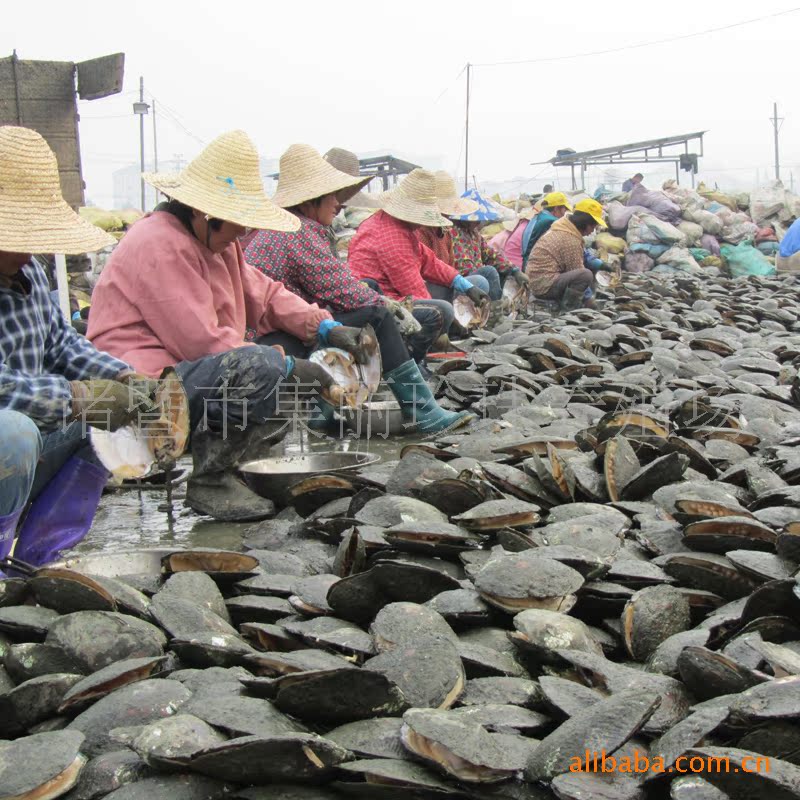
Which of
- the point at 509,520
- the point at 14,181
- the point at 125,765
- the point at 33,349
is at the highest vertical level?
the point at 14,181

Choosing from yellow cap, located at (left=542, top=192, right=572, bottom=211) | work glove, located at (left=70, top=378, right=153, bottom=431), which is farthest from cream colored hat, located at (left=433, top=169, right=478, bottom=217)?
work glove, located at (left=70, top=378, right=153, bottom=431)

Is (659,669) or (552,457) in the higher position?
(552,457)

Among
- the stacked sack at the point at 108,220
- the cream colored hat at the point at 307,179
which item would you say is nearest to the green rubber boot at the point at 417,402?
the cream colored hat at the point at 307,179

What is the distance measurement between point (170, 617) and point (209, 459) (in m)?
1.13

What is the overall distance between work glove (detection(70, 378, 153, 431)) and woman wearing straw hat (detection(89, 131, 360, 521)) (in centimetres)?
41

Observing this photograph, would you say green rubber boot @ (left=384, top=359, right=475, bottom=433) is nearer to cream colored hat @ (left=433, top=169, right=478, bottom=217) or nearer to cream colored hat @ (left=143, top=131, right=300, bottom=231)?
cream colored hat @ (left=143, top=131, right=300, bottom=231)

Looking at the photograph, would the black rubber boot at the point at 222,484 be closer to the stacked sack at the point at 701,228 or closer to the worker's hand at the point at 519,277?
the worker's hand at the point at 519,277

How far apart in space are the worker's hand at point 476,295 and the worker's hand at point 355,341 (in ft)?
7.08

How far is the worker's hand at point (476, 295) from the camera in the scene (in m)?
5.72

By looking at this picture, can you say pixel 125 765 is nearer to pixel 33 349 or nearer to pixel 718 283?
pixel 33 349

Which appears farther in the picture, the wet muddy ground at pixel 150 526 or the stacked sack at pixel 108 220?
the stacked sack at pixel 108 220

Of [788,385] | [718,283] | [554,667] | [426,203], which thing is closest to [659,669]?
[554,667]

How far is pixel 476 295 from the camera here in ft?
18.8

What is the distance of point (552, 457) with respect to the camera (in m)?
2.64
